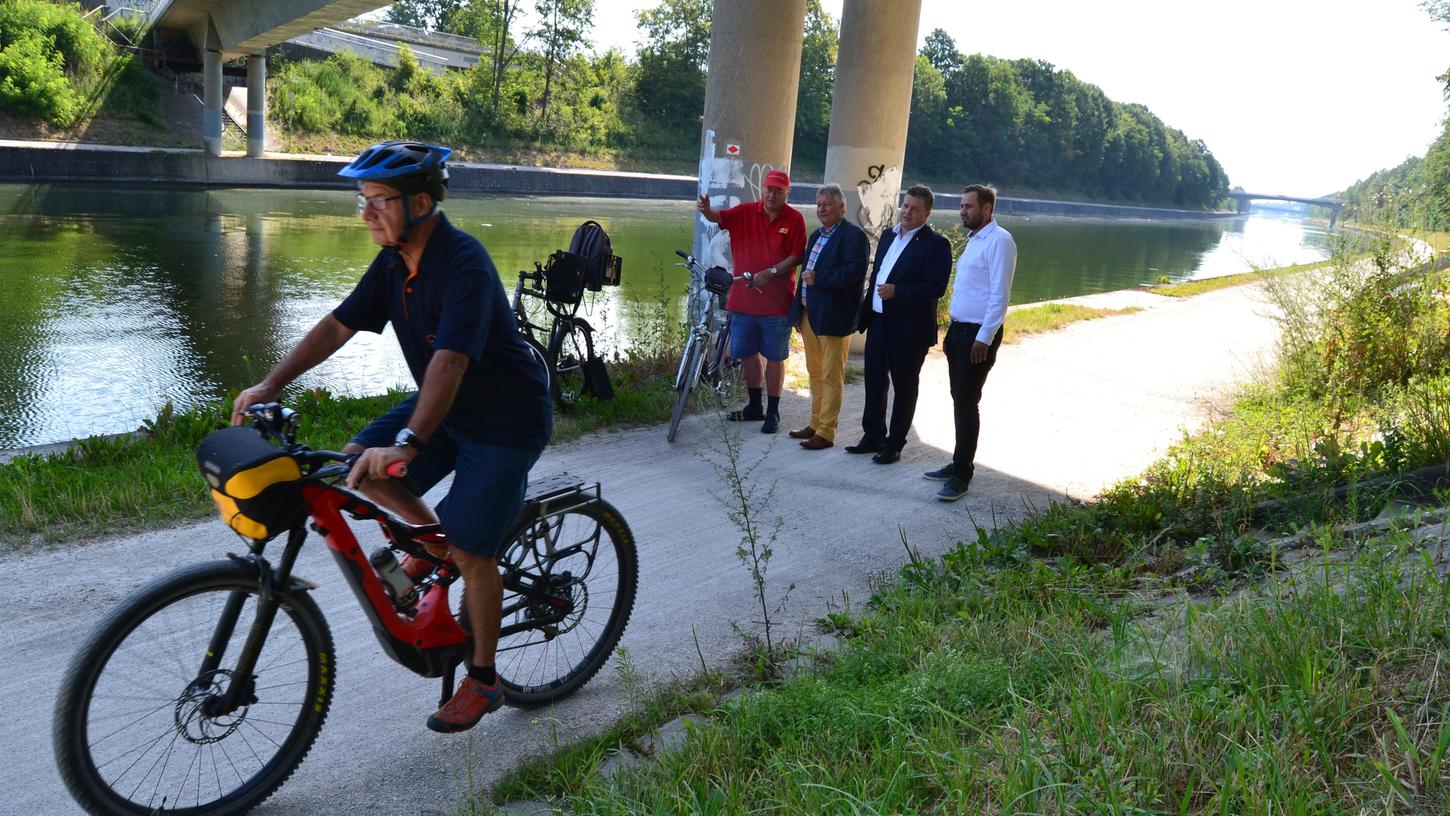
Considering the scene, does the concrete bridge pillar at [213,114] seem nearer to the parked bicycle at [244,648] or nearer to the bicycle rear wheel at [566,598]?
the bicycle rear wheel at [566,598]

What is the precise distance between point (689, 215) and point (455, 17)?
1534 inches

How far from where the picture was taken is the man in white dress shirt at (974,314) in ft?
22.4

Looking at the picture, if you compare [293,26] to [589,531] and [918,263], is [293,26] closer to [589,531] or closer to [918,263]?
[918,263]

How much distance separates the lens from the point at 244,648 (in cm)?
321

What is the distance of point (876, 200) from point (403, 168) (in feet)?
30.5

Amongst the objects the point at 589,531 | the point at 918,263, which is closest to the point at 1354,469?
the point at 918,263

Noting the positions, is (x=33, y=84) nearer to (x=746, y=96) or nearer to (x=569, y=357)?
(x=746, y=96)

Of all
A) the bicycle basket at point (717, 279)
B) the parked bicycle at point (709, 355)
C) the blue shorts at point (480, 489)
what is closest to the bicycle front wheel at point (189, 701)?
the blue shorts at point (480, 489)

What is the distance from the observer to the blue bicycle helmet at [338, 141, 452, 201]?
320cm

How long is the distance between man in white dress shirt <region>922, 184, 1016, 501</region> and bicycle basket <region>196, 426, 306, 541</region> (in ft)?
15.4

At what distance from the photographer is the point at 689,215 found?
138 feet

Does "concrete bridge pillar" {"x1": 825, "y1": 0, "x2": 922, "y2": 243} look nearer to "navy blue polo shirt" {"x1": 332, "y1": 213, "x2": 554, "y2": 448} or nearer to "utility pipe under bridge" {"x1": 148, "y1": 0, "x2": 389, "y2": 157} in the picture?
"navy blue polo shirt" {"x1": 332, "y1": 213, "x2": 554, "y2": 448}

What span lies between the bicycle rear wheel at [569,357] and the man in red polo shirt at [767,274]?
1.14m

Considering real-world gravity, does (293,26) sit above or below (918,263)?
above
